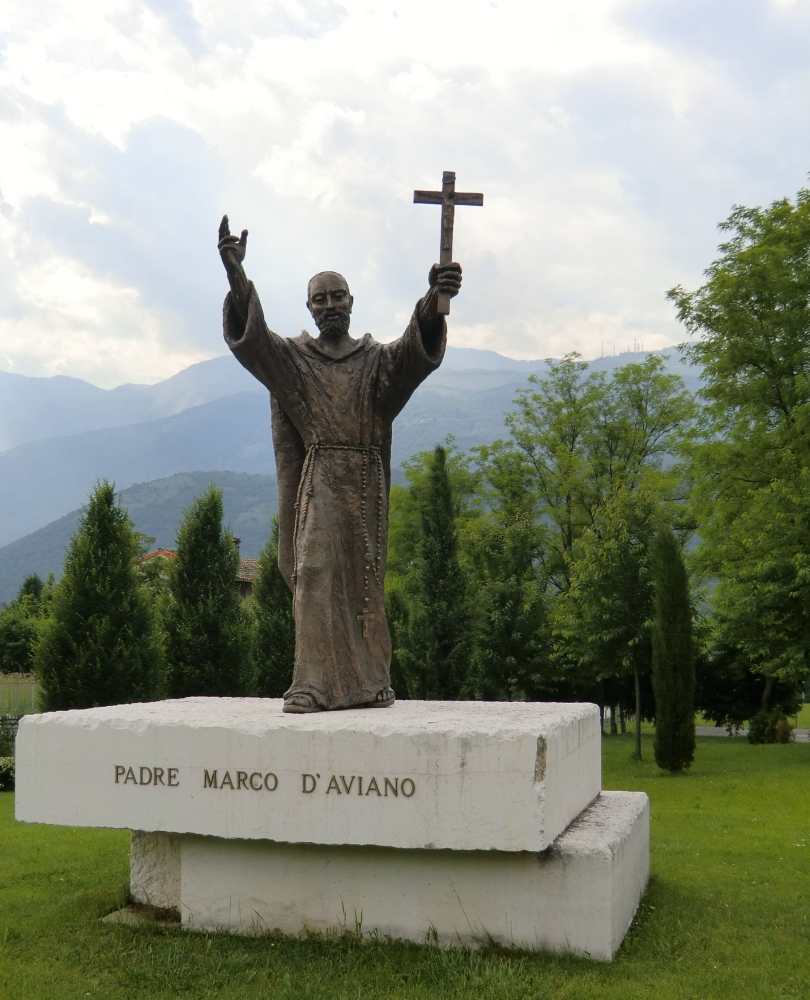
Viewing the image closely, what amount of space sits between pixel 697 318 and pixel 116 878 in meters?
20.7

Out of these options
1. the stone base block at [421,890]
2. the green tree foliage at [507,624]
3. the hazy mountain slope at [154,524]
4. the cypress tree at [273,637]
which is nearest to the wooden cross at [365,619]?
the stone base block at [421,890]

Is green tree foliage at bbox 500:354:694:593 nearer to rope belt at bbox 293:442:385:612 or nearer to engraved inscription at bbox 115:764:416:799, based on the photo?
rope belt at bbox 293:442:385:612

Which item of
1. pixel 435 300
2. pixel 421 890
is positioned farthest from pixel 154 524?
pixel 421 890

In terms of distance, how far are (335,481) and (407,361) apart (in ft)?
2.93

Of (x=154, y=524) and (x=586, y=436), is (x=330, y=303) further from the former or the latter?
(x=154, y=524)

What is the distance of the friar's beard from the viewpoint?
21.9 ft

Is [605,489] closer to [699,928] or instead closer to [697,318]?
[697,318]

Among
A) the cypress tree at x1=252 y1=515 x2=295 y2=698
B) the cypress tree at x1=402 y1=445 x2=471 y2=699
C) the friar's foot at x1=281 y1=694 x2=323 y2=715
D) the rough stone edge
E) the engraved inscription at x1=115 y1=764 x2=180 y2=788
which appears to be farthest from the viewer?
the cypress tree at x1=402 y1=445 x2=471 y2=699

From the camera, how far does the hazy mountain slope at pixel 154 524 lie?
158750 millimetres

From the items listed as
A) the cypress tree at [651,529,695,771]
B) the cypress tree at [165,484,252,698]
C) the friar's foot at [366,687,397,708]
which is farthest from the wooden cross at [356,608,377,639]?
the cypress tree at [165,484,252,698]

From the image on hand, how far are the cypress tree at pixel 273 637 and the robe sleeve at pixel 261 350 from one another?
561 inches

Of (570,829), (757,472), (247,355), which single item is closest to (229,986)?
(570,829)

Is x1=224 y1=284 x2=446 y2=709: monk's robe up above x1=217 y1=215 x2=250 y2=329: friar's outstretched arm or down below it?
below

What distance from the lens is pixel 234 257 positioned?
19.8 ft
